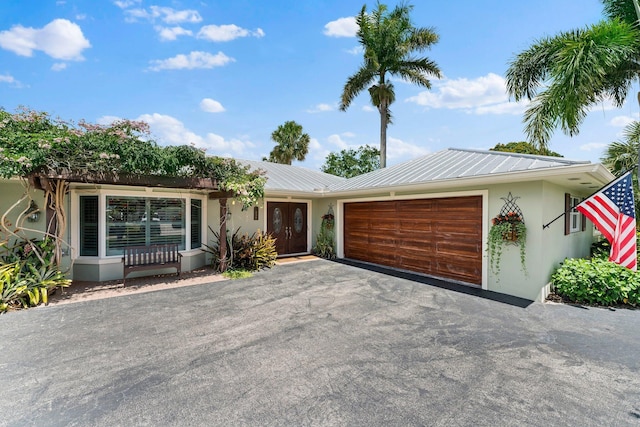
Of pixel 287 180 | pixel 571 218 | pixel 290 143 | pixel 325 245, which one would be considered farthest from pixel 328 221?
pixel 290 143

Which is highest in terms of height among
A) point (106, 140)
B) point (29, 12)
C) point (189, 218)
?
point (29, 12)

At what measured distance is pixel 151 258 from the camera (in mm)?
7258

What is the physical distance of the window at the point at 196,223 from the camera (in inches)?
334

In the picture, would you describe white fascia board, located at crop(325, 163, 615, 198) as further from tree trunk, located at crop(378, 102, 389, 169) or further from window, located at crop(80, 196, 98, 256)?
tree trunk, located at crop(378, 102, 389, 169)

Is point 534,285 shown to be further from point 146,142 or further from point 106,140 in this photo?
point 106,140

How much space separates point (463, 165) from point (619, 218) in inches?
121

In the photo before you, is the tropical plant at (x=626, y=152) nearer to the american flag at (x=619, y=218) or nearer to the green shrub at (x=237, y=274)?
the american flag at (x=619, y=218)

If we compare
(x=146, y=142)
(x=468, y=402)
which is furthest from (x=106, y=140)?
(x=468, y=402)

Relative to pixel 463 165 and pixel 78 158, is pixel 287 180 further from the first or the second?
pixel 78 158

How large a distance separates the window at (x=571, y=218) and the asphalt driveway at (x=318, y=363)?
2349mm

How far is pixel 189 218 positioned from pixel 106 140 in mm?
3000

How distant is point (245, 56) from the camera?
964 centimetres

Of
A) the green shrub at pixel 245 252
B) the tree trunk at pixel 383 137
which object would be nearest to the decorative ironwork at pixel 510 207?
the green shrub at pixel 245 252

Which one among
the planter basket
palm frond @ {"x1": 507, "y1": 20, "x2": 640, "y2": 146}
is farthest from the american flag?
palm frond @ {"x1": 507, "y1": 20, "x2": 640, "y2": 146}
